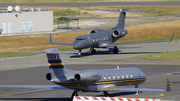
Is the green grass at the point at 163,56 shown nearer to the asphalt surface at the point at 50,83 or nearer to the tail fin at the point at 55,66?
the asphalt surface at the point at 50,83

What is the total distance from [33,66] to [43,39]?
97.4ft

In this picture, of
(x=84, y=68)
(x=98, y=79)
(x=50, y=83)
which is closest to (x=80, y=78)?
(x=98, y=79)

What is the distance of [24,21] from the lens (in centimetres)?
9138

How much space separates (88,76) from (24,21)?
223ft

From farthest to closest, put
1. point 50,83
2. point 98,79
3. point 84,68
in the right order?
point 84,68
point 50,83
point 98,79

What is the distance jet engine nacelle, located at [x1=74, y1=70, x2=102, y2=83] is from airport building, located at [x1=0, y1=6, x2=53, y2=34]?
62.7m

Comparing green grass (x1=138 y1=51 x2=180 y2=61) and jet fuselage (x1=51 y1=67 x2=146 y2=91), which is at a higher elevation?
jet fuselage (x1=51 y1=67 x2=146 y2=91)

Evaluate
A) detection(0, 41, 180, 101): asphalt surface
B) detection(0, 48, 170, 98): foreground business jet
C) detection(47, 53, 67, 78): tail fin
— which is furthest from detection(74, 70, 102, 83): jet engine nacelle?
detection(0, 41, 180, 101): asphalt surface

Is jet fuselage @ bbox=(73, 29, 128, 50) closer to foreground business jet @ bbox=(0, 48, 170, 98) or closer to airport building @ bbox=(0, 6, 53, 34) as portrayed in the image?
foreground business jet @ bbox=(0, 48, 170, 98)

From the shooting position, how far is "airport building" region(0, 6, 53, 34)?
286ft

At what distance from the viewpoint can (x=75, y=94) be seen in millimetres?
27719

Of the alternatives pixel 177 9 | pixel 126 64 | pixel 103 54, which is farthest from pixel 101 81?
pixel 177 9

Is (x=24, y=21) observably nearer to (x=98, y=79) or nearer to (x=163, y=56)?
(x=163, y=56)

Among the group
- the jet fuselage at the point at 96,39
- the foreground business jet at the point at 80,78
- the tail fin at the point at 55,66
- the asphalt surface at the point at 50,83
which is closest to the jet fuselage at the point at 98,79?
the foreground business jet at the point at 80,78
